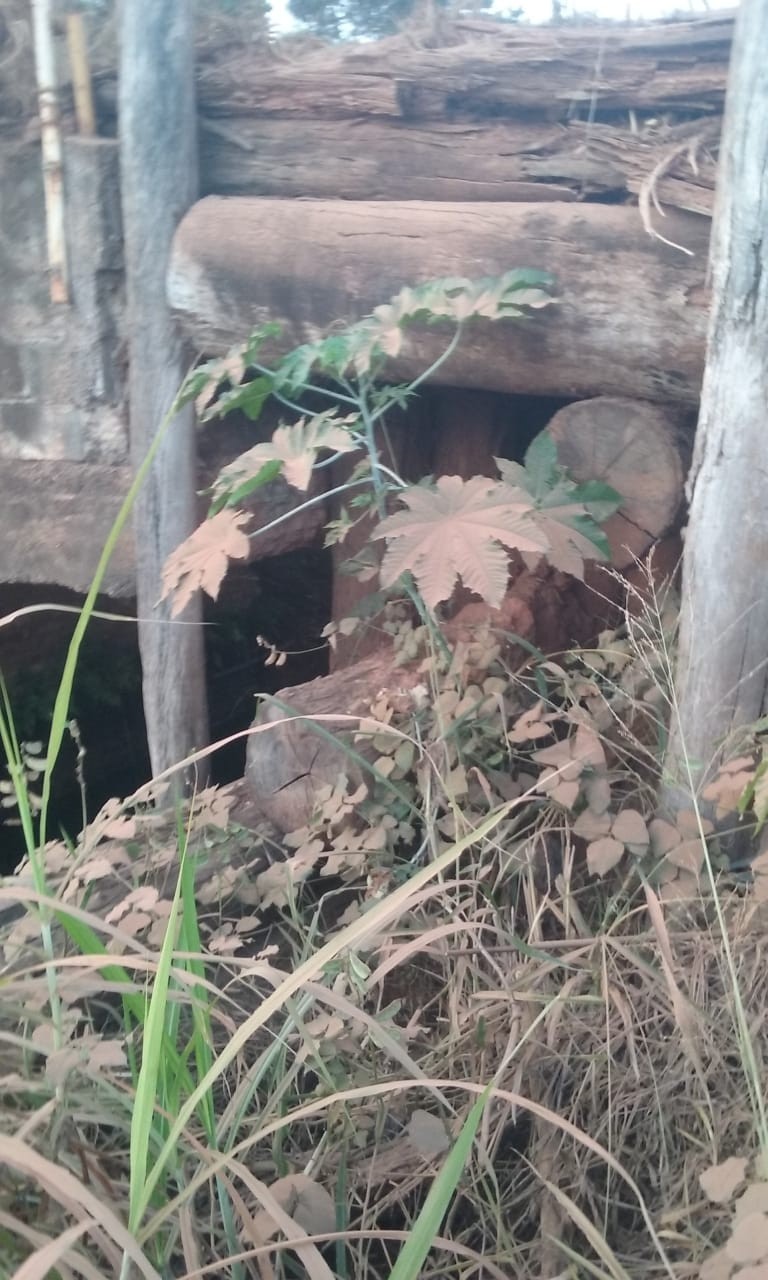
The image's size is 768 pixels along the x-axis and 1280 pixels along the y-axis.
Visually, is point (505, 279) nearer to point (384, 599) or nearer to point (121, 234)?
point (384, 599)

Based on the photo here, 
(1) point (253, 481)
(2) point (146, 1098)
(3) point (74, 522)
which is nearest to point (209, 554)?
(1) point (253, 481)

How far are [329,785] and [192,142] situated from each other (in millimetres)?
1604

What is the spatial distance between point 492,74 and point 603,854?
160 cm

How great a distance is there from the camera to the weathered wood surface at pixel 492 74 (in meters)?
2.00

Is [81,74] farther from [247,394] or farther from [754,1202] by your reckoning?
[754,1202]

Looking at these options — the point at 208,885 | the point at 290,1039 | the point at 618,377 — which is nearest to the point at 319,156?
the point at 618,377

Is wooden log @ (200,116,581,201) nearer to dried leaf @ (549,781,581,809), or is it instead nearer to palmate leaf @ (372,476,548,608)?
palmate leaf @ (372,476,548,608)

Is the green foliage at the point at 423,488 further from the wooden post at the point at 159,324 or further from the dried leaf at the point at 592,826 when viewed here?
the wooden post at the point at 159,324

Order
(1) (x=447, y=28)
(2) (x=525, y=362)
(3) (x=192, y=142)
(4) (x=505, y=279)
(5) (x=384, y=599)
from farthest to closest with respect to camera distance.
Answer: (3) (x=192, y=142) → (1) (x=447, y=28) → (5) (x=384, y=599) → (2) (x=525, y=362) → (4) (x=505, y=279)

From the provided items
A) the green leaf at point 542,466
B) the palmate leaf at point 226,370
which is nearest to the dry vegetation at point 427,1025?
the green leaf at point 542,466

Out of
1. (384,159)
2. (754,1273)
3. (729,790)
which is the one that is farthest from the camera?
(384,159)

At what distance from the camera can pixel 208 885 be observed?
191 cm

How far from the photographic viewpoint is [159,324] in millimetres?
2611

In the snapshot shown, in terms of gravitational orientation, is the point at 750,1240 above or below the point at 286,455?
below
